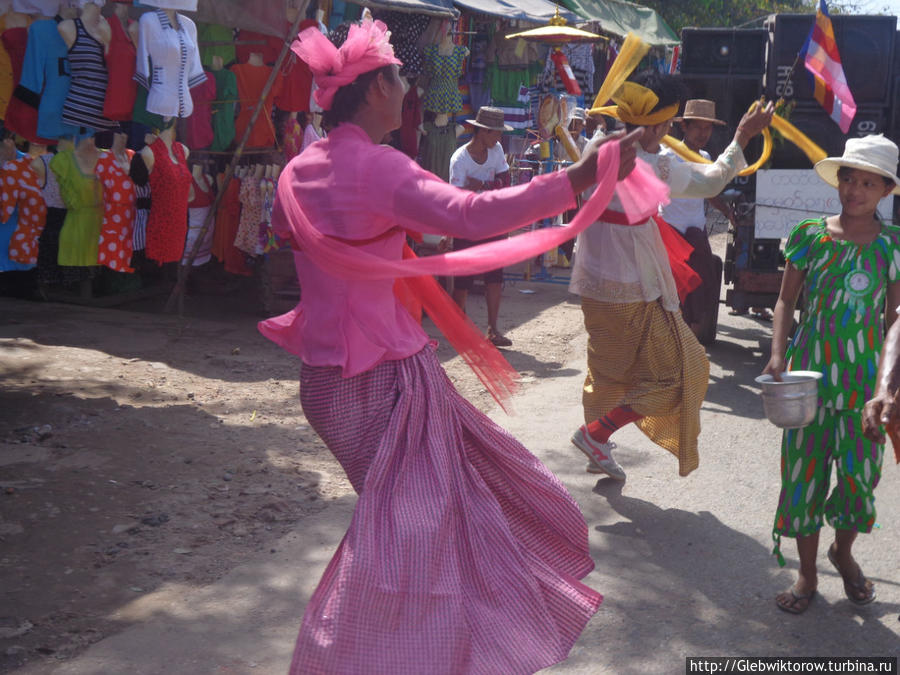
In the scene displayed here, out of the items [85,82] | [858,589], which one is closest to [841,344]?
[858,589]

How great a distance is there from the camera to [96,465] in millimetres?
5129

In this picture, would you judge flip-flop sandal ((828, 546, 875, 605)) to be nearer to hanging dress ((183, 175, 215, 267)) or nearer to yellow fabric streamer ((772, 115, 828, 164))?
yellow fabric streamer ((772, 115, 828, 164))

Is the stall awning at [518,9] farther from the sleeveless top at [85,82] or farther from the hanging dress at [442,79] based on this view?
the sleeveless top at [85,82]

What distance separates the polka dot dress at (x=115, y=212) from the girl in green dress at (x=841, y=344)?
17.9 ft

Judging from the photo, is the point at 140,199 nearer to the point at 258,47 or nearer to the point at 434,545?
the point at 258,47

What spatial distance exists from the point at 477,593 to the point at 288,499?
237 cm

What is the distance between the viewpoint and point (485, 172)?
350 inches

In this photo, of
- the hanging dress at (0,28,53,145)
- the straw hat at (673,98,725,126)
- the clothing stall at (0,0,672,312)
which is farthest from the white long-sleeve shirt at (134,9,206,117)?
the straw hat at (673,98,725,126)

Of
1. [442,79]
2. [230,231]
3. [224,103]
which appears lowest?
[230,231]

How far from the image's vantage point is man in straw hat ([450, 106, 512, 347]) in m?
8.74

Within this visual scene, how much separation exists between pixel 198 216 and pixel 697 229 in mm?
4184

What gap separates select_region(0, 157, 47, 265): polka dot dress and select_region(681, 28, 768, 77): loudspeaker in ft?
20.6

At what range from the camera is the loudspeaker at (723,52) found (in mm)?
10000

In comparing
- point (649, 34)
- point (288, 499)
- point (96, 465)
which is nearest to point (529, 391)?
point (288, 499)
